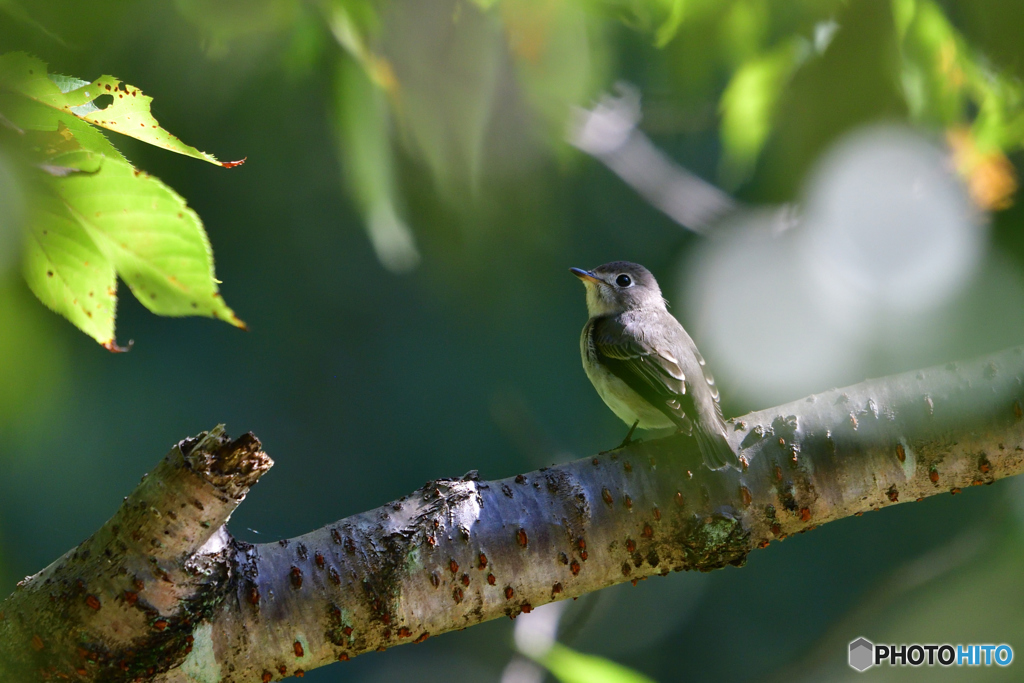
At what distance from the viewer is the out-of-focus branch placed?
329 centimetres

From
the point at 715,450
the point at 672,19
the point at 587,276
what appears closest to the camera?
the point at 672,19

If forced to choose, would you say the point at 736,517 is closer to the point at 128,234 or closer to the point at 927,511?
the point at 128,234

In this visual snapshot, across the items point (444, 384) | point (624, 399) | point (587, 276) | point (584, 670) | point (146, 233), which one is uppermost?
point (444, 384)

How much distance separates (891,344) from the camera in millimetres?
3850

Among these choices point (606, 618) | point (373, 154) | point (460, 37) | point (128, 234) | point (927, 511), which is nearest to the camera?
point (128, 234)

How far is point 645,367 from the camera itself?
7.18 feet

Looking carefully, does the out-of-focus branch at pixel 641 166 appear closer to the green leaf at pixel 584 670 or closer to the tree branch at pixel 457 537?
the tree branch at pixel 457 537

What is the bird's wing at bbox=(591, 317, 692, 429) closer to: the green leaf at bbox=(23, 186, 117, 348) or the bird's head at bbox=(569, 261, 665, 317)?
the bird's head at bbox=(569, 261, 665, 317)

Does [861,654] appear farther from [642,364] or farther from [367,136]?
[367,136]

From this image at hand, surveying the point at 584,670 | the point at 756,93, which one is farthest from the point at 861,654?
the point at 756,93

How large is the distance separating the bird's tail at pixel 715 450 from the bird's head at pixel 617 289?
50.7 inches

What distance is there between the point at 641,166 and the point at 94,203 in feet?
9.87

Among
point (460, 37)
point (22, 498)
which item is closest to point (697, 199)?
point (460, 37)

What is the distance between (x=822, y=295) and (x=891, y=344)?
41 centimetres
